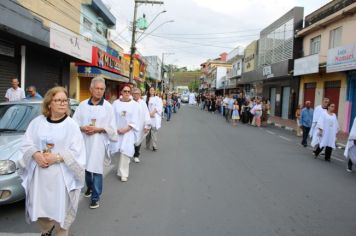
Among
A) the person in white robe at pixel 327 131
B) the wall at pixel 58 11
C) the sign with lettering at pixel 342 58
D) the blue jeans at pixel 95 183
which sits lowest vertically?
the blue jeans at pixel 95 183

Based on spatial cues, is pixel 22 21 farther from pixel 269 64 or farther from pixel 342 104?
pixel 269 64

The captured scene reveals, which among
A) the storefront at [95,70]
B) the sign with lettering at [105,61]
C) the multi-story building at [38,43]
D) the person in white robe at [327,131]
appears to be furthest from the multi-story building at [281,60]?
the person in white robe at [327,131]

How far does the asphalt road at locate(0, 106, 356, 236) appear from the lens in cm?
453

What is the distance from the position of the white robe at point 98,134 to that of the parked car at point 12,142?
2.89 feet

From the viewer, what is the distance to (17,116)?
20.1 feet

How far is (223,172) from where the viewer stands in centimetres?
784

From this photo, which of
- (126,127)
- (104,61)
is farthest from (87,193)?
(104,61)

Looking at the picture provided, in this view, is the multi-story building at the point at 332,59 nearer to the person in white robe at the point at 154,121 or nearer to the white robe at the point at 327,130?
the white robe at the point at 327,130

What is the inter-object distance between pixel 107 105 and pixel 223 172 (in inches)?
143

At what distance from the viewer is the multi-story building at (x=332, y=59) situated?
1906 centimetres

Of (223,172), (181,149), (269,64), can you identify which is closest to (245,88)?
(269,64)

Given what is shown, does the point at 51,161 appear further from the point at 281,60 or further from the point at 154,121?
the point at 281,60

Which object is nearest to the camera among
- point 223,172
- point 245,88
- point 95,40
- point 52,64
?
point 223,172

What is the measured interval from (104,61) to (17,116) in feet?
53.3
